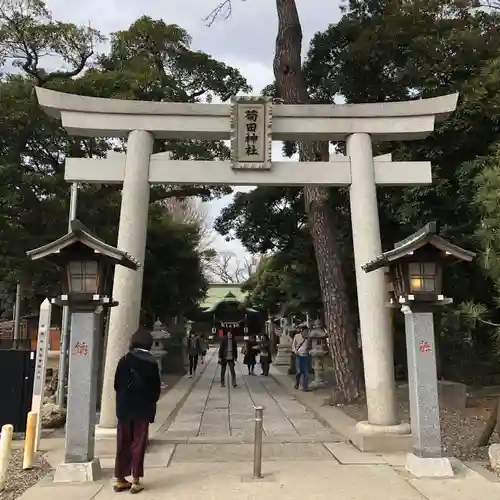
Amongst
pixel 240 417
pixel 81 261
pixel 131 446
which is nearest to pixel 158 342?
pixel 240 417

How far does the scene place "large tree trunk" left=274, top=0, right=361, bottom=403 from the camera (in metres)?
12.0

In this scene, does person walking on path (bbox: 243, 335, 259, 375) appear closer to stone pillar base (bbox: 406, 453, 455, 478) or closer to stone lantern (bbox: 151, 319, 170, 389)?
stone lantern (bbox: 151, 319, 170, 389)

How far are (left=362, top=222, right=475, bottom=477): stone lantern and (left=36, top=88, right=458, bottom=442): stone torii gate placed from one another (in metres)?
1.50

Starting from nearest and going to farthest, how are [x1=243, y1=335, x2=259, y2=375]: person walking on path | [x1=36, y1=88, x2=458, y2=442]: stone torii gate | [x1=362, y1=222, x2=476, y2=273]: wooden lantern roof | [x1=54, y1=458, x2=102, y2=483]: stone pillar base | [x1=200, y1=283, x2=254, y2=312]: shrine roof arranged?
[x1=54, y1=458, x2=102, y2=483]: stone pillar base < [x1=362, y1=222, x2=476, y2=273]: wooden lantern roof < [x1=36, y1=88, x2=458, y2=442]: stone torii gate < [x1=243, y1=335, x2=259, y2=375]: person walking on path < [x1=200, y1=283, x2=254, y2=312]: shrine roof

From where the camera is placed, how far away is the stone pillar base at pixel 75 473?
616 centimetres

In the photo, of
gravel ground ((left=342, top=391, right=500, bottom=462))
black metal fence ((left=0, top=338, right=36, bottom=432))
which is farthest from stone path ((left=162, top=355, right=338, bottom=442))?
black metal fence ((left=0, top=338, right=36, bottom=432))

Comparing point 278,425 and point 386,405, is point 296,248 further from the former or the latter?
point 386,405

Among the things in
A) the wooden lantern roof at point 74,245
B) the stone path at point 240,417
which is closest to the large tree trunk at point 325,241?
the stone path at point 240,417

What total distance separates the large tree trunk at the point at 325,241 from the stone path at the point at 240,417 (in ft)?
4.36

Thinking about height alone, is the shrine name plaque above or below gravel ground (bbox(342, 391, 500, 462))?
above

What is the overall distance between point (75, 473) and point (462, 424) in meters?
6.90

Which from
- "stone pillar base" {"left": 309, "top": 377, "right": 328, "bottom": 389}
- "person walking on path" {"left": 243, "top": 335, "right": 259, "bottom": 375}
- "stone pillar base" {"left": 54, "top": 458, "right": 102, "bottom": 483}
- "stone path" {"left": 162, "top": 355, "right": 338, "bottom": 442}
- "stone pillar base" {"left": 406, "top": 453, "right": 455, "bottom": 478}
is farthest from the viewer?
"person walking on path" {"left": 243, "top": 335, "right": 259, "bottom": 375}

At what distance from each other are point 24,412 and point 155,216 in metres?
11.1

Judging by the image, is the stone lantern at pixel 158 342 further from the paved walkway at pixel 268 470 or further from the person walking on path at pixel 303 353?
the paved walkway at pixel 268 470
